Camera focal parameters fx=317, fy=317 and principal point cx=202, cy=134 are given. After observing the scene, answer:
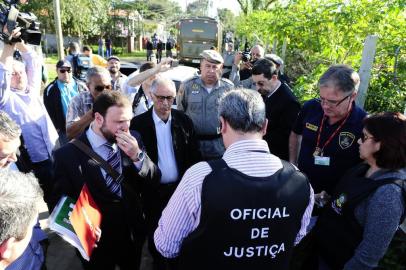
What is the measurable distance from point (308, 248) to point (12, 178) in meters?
2.19

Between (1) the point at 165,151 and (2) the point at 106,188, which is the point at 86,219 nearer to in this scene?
(2) the point at 106,188

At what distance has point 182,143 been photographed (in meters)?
3.03

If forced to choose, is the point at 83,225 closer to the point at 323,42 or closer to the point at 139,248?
the point at 139,248

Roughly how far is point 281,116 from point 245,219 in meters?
2.32

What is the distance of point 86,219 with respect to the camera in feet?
6.57

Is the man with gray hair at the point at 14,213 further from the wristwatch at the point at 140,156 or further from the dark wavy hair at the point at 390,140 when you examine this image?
the dark wavy hair at the point at 390,140

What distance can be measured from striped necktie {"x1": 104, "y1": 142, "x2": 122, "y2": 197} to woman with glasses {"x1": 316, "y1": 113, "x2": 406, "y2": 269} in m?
1.56

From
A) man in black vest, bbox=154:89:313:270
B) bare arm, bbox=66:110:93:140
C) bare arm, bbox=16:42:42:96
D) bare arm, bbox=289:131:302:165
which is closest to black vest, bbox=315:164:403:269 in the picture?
man in black vest, bbox=154:89:313:270

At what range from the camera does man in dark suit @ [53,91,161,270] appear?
221 centimetres

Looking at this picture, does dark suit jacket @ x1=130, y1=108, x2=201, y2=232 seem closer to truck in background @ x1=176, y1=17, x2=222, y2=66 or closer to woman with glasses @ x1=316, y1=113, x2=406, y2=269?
woman with glasses @ x1=316, y1=113, x2=406, y2=269

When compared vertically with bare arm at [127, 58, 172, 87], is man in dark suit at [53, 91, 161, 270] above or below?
below

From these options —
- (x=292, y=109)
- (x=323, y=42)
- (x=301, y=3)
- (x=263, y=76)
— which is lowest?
(x=292, y=109)

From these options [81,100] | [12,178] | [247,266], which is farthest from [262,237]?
[81,100]

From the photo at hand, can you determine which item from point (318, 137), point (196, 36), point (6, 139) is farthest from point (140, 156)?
point (196, 36)
